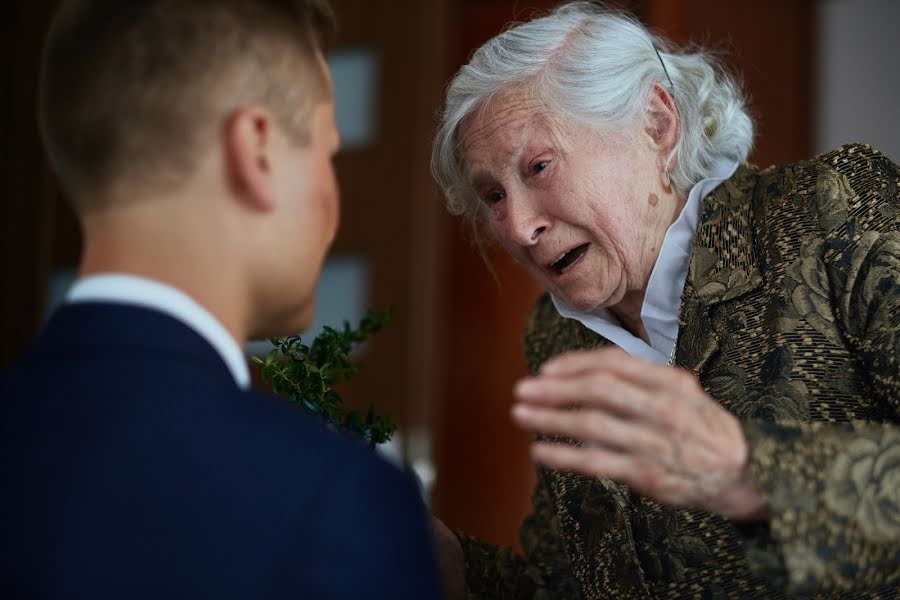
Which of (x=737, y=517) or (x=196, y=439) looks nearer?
(x=196, y=439)

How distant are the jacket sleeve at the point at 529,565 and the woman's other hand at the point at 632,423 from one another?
28.9 inches

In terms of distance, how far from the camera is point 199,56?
88 cm

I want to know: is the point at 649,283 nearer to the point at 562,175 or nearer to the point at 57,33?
the point at 562,175

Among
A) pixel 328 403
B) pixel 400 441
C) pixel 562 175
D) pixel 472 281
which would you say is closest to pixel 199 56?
pixel 328 403

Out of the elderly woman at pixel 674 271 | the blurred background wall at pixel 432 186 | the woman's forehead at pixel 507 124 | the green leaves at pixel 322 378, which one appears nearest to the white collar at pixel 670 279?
the elderly woman at pixel 674 271

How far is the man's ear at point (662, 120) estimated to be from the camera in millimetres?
1717

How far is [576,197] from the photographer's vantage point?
1.65 meters

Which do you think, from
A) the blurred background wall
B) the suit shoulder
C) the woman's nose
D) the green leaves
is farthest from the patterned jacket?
the blurred background wall

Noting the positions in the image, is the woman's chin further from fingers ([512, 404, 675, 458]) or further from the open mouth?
fingers ([512, 404, 675, 458])

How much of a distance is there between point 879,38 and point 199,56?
3.41 metres

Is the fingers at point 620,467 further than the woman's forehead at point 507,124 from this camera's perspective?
No

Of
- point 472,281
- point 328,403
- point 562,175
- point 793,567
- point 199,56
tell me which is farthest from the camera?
point 472,281

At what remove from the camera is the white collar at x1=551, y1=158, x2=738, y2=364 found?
1662 mm

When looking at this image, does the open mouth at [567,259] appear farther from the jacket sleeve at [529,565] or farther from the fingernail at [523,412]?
the fingernail at [523,412]
